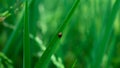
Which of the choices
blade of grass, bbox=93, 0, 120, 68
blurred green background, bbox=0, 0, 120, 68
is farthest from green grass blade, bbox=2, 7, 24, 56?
blade of grass, bbox=93, 0, 120, 68

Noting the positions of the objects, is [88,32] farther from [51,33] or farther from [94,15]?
[51,33]

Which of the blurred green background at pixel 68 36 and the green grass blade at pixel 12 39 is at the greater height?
the green grass blade at pixel 12 39

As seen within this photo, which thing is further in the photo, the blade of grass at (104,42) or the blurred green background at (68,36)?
the blurred green background at (68,36)

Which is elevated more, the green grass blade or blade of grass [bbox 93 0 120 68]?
the green grass blade

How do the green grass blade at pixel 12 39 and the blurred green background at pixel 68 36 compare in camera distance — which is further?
the blurred green background at pixel 68 36

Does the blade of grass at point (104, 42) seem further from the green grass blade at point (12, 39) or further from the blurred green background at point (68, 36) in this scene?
the green grass blade at point (12, 39)

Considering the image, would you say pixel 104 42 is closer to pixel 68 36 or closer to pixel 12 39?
pixel 12 39

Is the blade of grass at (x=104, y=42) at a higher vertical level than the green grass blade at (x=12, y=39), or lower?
lower

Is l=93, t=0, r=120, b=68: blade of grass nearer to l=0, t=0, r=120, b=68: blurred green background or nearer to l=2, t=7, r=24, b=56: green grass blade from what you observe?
l=0, t=0, r=120, b=68: blurred green background

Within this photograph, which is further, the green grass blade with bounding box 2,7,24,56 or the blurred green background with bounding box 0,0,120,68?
the blurred green background with bounding box 0,0,120,68

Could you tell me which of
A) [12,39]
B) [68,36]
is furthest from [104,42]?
[68,36]

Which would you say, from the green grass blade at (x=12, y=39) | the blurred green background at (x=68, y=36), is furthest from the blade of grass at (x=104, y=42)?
the green grass blade at (x=12, y=39)
